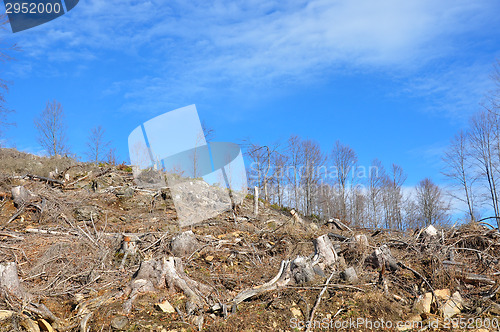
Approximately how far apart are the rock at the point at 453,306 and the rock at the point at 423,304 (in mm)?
195

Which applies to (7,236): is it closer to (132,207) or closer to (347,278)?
(132,207)

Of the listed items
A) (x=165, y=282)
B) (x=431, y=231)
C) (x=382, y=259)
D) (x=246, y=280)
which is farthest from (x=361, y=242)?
(x=165, y=282)

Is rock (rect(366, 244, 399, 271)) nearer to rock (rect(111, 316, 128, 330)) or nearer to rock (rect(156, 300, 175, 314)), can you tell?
rock (rect(156, 300, 175, 314))

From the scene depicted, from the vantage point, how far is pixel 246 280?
20.4 feet

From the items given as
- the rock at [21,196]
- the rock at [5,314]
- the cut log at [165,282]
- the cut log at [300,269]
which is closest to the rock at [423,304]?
the cut log at [300,269]

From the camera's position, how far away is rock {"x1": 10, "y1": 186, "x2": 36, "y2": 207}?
10.6m

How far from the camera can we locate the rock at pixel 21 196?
34.9ft

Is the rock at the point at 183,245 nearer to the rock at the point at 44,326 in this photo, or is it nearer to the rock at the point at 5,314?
the rock at the point at 44,326

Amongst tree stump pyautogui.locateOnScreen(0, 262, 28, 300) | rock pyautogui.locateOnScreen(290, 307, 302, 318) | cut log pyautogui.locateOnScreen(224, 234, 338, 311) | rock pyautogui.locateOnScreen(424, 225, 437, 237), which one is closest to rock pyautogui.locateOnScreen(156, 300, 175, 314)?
cut log pyautogui.locateOnScreen(224, 234, 338, 311)

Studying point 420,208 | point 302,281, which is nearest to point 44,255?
point 302,281

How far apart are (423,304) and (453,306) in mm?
473

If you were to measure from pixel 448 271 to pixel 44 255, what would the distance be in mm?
7475

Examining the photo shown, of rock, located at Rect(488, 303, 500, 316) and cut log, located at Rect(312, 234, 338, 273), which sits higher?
cut log, located at Rect(312, 234, 338, 273)

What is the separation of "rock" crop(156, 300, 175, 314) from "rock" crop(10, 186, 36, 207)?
25.3 feet
